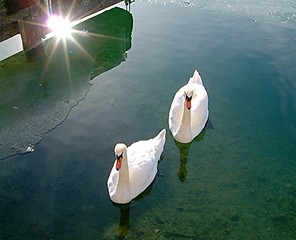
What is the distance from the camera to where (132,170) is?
21.8 ft

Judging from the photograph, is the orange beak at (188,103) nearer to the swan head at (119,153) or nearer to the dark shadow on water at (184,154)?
the dark shadow on water at (184,154)

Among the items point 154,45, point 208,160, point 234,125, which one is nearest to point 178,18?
point 154,45

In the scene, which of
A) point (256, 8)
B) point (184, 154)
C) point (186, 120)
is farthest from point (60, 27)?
point (256, 8)

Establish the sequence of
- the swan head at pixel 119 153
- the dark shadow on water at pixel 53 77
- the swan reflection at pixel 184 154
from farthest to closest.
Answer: the dark shadow on water at pixel 53 77 → the swan reflection at pixel 184 154 → the swan head at pixel 119 153

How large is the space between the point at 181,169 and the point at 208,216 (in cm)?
111

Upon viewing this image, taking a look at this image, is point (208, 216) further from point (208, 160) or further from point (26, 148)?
point (26, 148)

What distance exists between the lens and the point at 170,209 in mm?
6566

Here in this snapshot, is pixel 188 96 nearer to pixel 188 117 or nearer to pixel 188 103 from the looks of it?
pixel 188 103

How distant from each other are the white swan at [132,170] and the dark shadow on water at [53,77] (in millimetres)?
1983

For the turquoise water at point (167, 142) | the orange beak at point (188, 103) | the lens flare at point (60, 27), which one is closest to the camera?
the turquoise water at point (167, 142)

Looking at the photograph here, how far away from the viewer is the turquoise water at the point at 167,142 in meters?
6.37

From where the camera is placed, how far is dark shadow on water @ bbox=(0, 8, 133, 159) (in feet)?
26.5

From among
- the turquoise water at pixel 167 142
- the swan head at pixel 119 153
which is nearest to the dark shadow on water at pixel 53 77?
the turquoise water at pixel 167 142

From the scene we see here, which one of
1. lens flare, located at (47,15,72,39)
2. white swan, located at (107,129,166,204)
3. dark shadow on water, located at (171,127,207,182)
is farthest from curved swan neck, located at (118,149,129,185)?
lens flare, located at (47,15,72,39)
